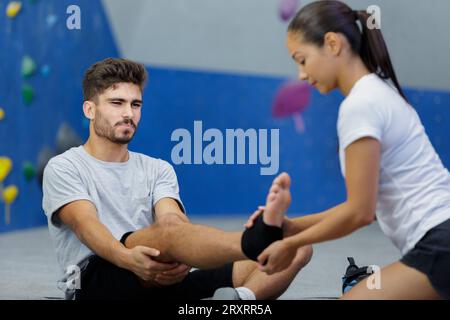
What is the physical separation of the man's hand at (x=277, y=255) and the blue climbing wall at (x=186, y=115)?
11.3ft

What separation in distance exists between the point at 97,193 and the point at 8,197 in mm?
2780

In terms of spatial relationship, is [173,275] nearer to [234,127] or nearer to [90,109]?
[90,109]

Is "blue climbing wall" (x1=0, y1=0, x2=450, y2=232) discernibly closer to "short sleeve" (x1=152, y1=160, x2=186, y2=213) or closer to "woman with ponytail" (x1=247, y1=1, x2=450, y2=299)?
"short sleeve" (x1=152, y1=160, x2=186, y2=213)

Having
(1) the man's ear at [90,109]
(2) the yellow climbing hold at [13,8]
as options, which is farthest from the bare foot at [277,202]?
(2) the yellow climbing hold at [13,8]

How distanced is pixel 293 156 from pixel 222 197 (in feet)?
2.13

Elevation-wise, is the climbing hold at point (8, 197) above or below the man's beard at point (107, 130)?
above

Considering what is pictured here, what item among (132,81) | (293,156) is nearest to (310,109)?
(293,156)

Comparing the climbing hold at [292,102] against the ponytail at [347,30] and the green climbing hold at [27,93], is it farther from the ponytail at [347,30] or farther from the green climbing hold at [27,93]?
the ponytail at [347,30]

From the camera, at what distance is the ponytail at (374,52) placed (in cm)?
Result: 178

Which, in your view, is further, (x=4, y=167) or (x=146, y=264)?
(x=4, y=167)

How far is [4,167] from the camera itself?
15.9 feet

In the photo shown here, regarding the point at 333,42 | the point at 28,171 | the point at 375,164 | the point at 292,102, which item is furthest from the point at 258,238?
the point at 292,102
